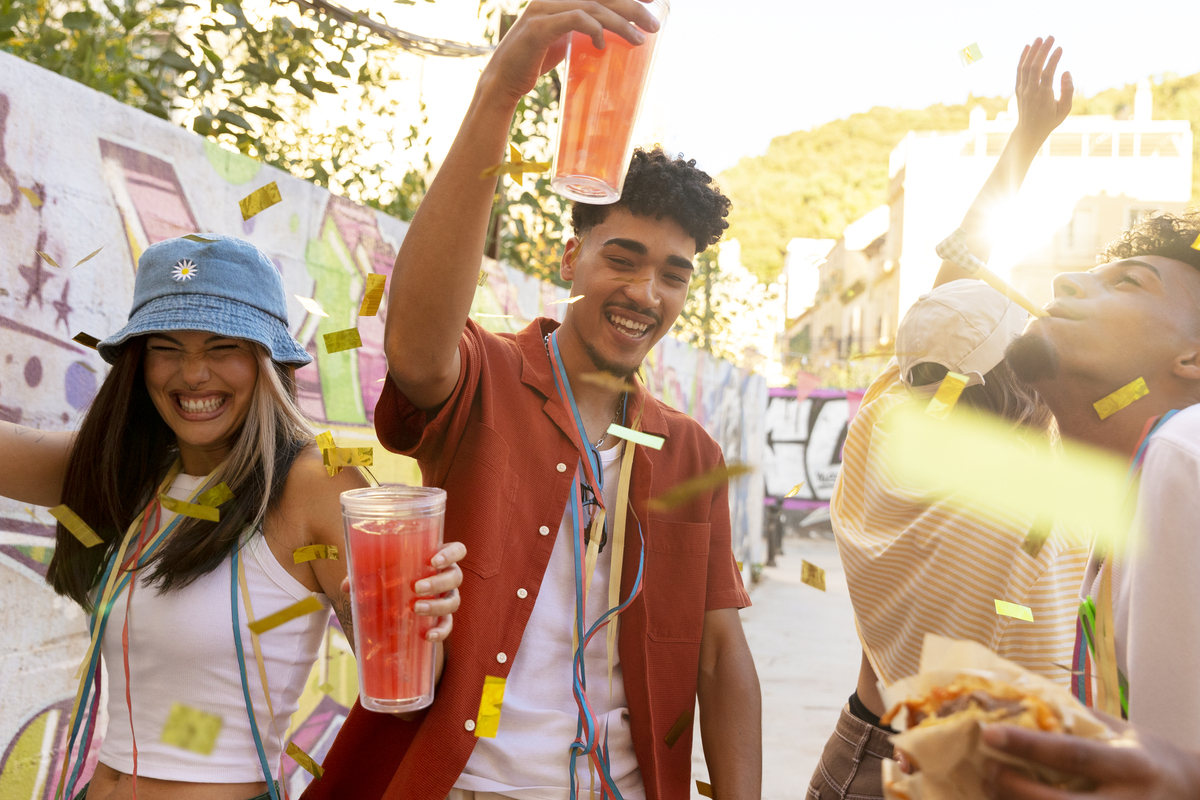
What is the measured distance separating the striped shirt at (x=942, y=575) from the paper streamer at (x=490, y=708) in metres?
0.99

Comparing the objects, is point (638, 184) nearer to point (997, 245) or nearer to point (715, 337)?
point (997, 245)

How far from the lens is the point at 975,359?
2.16m

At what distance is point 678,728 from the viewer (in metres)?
2.03

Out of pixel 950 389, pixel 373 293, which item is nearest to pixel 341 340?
pixel 373 293

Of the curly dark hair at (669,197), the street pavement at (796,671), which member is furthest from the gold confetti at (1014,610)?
the street pavement at (796,671)

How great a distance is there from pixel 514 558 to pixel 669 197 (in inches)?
39.2

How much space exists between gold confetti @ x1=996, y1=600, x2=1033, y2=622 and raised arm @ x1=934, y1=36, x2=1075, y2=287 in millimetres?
999

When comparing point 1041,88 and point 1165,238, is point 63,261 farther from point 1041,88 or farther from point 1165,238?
point 1165,238

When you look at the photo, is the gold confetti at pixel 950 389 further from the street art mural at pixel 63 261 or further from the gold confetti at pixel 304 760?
the street art mural at pixel 63 261

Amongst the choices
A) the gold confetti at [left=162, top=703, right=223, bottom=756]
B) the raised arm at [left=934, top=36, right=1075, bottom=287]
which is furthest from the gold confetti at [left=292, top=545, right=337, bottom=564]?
the raised arm at [left=934, top=36, right=1075, bottom=287]

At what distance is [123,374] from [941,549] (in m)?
1.99

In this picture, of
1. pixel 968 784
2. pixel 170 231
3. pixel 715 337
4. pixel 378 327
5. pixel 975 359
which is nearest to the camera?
pixel 968 784

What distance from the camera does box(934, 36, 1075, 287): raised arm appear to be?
7.00ft

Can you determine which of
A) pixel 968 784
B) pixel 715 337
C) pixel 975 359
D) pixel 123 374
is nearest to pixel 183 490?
pixel 123 374
